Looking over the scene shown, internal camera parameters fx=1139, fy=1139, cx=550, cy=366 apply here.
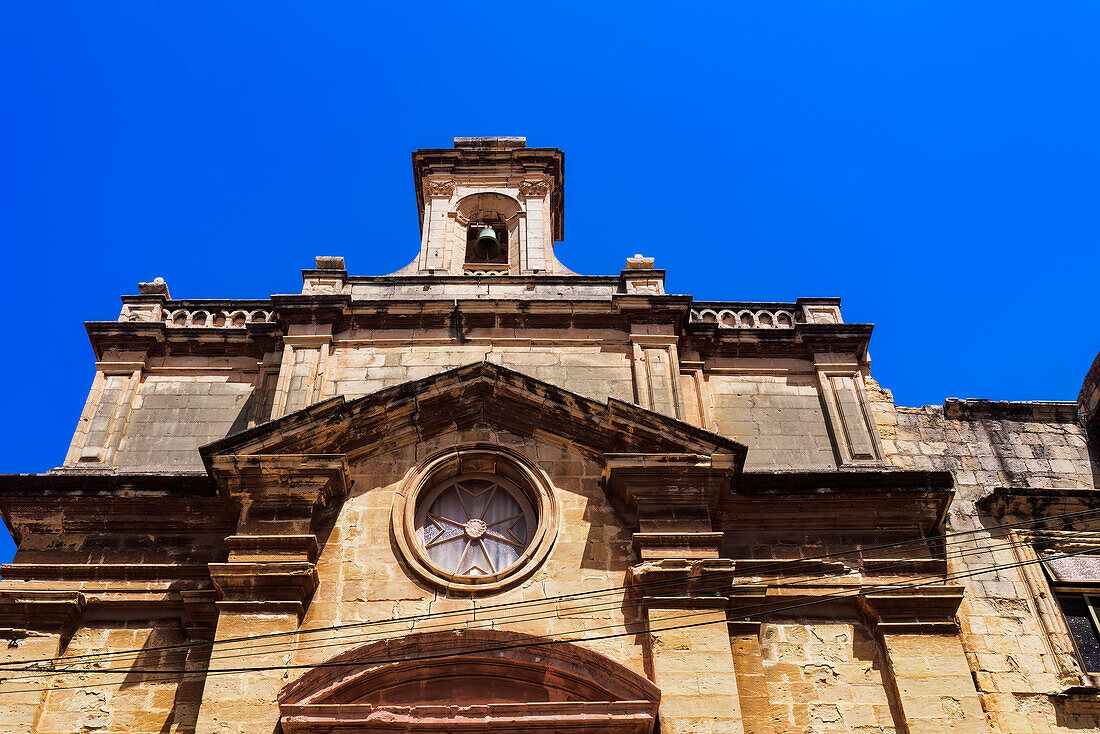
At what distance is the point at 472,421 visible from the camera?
Result: 47.1ft

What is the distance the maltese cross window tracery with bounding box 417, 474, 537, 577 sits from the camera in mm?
13273

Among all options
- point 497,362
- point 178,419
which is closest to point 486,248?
point 497,362

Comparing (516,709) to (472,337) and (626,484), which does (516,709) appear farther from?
(472,337)

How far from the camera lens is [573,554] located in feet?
42.9

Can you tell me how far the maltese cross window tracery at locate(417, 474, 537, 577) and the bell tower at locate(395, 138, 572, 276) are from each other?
5.57 m

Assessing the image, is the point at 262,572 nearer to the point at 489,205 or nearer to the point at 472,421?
the point at 472,421

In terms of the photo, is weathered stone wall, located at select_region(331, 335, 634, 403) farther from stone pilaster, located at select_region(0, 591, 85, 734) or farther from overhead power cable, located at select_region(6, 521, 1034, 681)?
stone pilaster, located at select_region(0, 591, 85, 734)

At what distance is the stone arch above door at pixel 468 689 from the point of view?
459 inches

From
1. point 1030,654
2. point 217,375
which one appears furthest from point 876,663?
point 217,375

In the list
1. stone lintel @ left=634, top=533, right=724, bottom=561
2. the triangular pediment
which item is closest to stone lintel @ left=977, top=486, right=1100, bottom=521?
the triangular pediment

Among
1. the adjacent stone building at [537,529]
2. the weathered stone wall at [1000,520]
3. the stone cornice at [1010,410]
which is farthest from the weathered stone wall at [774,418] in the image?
the stone cornice at [1010,410]

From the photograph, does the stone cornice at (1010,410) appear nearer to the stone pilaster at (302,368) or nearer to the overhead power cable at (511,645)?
the overhead power cable at (511,645)

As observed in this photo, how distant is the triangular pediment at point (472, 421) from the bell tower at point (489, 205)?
4.77 meters

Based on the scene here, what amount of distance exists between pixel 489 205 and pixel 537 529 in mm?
8390
